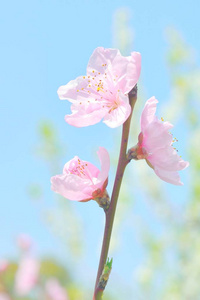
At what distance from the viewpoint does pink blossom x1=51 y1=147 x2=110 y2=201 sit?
60 centimetres

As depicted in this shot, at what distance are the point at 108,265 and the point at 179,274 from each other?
109 inches

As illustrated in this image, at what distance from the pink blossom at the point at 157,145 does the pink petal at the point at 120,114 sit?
0.09 feet

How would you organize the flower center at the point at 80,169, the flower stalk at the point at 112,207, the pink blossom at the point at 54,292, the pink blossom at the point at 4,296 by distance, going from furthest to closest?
the pink blossom at the point at 54,292
the pink blossom at the point at 4,296
the flower center at the point at 80,169
the flower stalk at the point at 112,207

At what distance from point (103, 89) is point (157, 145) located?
0.13 m

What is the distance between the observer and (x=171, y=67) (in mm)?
3408

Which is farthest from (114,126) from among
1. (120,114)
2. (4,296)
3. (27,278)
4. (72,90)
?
(27,278)

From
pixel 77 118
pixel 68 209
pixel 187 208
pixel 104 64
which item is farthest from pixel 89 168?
pixel 68 209

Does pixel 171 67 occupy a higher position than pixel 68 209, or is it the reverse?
pixel 171 67

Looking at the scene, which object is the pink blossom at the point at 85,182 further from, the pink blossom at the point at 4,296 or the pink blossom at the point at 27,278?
the pink blossom at the point at 27,278

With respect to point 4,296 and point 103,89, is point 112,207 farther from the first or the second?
point 4,296

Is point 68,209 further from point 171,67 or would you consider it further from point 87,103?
point 87,103

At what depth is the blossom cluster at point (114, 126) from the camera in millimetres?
601

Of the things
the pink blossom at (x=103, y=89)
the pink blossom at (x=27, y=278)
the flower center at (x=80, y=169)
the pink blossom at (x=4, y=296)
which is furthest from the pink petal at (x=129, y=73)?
the pink blossom at (x=27, y=278)

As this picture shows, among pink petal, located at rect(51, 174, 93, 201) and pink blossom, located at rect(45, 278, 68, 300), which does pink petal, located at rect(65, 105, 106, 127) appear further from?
pink blossom, located at rect(45, 278, 68, 300)
